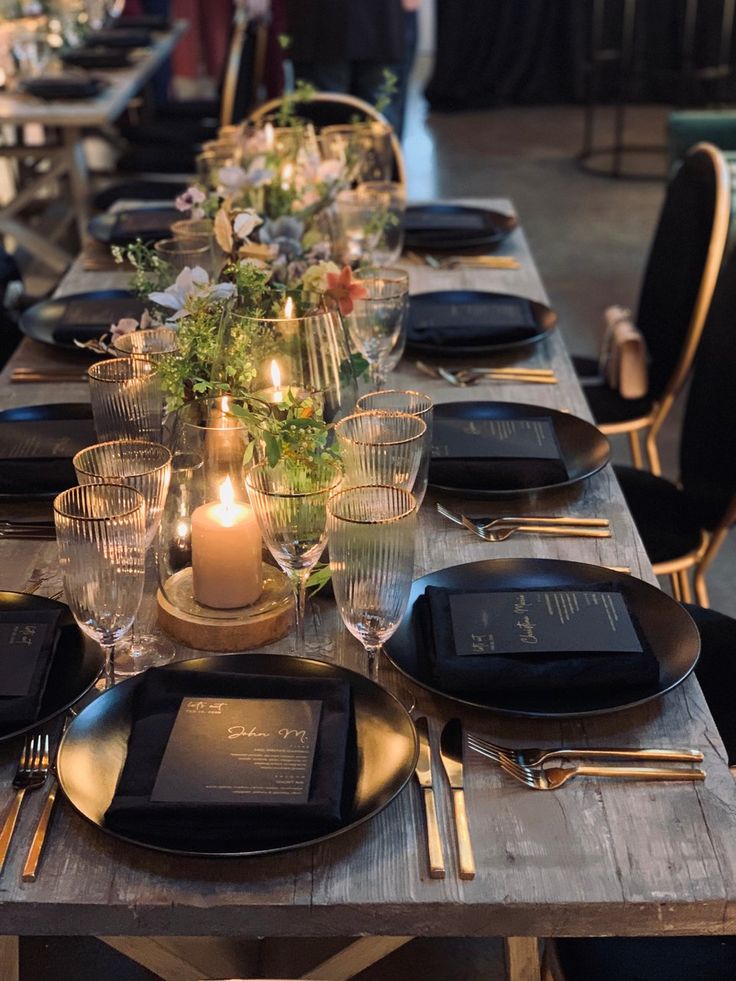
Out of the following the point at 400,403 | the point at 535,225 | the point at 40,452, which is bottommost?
the point at 535,225

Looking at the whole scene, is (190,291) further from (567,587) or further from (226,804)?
(226,804)

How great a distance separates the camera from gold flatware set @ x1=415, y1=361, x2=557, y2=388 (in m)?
2.10

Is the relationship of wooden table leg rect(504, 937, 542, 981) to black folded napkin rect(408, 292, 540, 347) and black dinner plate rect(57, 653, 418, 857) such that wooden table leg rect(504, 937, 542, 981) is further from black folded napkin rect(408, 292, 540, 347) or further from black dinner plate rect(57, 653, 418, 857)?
black folded napkin rect(408, 292, 540, 347)

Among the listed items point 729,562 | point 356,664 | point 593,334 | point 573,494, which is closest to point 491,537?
point 573,494

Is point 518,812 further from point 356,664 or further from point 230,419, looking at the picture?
point 230,419

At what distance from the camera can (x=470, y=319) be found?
7.49 feet

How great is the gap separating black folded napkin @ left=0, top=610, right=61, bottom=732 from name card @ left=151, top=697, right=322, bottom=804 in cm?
15

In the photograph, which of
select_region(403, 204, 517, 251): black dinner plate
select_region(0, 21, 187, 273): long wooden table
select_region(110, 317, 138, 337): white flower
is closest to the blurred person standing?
select_region(0, 21, 187, 273): long wooden table

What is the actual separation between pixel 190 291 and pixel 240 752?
66cm

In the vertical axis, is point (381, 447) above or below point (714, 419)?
above

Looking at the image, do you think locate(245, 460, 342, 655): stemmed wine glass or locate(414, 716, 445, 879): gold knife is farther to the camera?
locate(245, 460, 342, 655): stemmed wine glass

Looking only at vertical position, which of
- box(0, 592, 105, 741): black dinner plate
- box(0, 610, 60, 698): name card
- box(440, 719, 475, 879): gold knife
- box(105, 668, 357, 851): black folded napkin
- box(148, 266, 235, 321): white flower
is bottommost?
box(440, 719, 475, 879): gold knife

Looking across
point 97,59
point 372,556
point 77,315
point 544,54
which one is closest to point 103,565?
point 372,556

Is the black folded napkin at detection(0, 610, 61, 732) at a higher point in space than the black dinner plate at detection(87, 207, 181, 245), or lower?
higher
